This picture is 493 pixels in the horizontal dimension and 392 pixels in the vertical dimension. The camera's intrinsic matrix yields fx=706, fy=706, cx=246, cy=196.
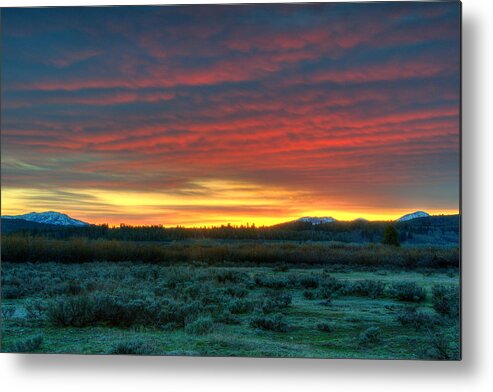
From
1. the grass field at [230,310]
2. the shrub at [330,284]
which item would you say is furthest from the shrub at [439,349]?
the shrub at [330,284]

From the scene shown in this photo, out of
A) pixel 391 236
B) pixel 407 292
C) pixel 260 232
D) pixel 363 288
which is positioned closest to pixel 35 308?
pixel 260 232

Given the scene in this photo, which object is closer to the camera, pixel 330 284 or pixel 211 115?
pixel 330 284

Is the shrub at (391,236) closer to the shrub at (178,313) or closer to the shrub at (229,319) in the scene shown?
the shrub at (229,319)

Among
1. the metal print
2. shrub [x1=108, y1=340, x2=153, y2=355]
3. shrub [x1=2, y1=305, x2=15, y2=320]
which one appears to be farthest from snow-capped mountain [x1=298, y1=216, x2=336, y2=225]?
shrub [x1=2, y1=305, x2=15, y2=320]

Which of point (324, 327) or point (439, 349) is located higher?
point (324, 327)

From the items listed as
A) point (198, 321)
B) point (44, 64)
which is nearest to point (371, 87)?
point (198, 321)

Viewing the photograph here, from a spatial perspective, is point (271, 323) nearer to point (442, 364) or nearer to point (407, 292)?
point (407, 292)
